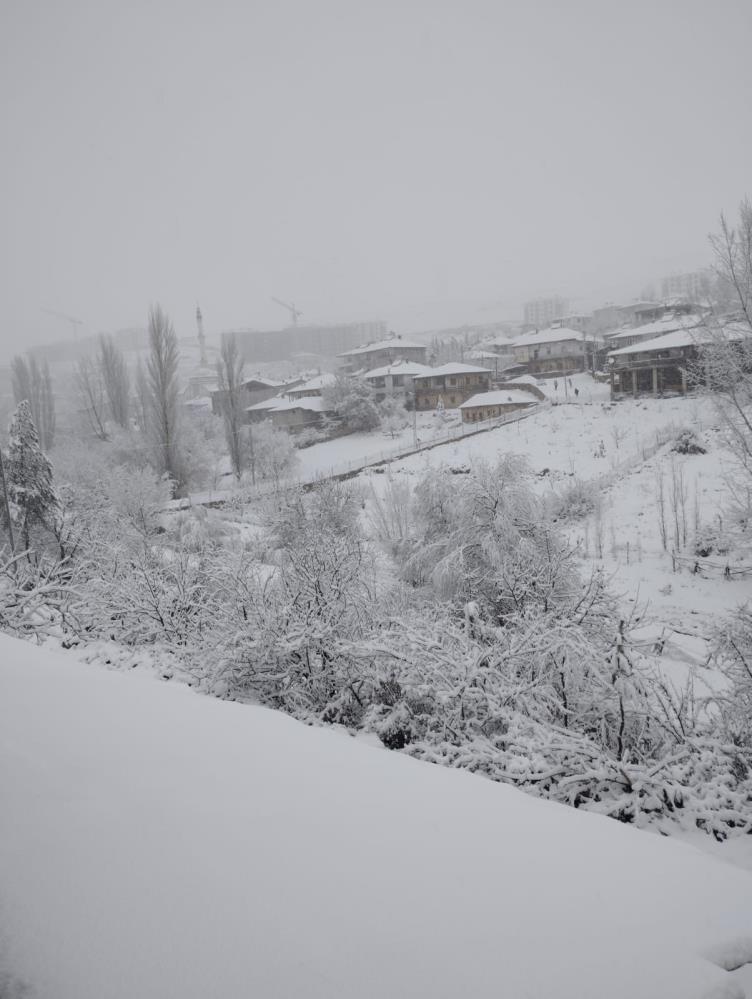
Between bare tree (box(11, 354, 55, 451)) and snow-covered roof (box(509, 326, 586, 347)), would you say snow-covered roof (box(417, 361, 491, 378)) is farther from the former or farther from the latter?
bare tree (box(11, 354, 55, 451))

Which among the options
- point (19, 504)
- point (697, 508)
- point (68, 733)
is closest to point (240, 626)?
point (68, 733)

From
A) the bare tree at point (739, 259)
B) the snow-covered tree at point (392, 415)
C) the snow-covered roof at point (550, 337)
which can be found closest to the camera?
the bare tree at point (739, 259)

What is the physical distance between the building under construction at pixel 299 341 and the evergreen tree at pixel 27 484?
119232 mm

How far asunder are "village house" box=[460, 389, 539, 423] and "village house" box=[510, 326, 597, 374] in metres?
17.6

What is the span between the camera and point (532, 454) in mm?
32750

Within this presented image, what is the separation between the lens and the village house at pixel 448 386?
54.7 m

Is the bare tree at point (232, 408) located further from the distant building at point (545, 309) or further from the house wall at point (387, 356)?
the distant building at point (545, 309)

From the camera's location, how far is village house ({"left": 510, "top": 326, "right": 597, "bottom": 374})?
6147 cm

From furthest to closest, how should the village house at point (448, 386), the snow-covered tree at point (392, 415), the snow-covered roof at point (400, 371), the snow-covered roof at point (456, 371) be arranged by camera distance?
1. the snow-covered roof at point (400, 371)
2. the village house at point (448, 386)
3. the snow-covered roof at point (456, 371)
4. the snow-covered tree at point (392, 415)

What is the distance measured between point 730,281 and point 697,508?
42.8 ft

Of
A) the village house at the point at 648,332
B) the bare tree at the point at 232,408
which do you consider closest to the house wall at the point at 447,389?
the village house at the point at 648,332

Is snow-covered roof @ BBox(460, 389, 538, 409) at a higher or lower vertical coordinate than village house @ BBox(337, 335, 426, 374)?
lower

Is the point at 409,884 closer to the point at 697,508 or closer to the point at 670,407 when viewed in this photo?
the point at 697,508

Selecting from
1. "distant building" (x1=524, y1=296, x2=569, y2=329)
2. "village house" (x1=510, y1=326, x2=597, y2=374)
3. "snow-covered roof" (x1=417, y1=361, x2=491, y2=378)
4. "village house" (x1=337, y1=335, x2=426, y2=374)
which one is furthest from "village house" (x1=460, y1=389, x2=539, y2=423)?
"distant building" (x1=524, y1=296, x2=569, y2=329)
